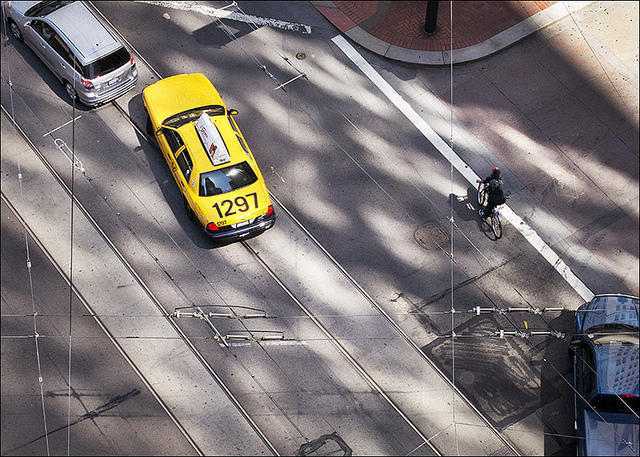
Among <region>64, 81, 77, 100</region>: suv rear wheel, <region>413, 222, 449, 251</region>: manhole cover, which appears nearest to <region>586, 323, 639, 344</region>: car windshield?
<region>413, 222, 449, 251</region>: manhole cover

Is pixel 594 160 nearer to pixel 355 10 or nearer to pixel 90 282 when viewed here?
pixel 355 10

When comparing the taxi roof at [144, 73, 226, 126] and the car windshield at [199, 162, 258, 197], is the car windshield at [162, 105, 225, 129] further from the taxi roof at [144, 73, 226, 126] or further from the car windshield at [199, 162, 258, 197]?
the car windshield at [199, 162, 258, 197]

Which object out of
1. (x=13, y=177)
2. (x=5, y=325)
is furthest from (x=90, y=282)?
(x=13, y=177)

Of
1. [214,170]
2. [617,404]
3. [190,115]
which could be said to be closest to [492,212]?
[617,404]

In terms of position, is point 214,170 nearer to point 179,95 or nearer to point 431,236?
point 179,95

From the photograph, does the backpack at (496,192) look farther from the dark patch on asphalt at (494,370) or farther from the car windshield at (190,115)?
the car windshield at (190,115)

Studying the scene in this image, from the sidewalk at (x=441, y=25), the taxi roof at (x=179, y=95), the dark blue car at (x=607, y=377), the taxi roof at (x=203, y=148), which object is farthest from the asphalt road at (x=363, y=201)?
the taxi roof at (x=203, y=148)
